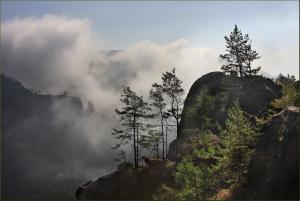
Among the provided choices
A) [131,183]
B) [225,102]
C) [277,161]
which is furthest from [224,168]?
[225,102]

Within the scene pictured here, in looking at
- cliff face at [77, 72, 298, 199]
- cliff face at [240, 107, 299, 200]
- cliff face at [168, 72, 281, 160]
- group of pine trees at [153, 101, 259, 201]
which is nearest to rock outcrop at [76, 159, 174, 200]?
cliff face at [77, 72, 298, 199]

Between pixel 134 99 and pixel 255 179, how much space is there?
31.6 meters

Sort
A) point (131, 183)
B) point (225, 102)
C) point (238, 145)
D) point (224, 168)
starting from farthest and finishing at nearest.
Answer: point (225, 102) → point (131, 183) → point (224, 168) → point (238, 145)

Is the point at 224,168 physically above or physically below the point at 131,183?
above

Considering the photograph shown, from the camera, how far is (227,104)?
69062 millimetres

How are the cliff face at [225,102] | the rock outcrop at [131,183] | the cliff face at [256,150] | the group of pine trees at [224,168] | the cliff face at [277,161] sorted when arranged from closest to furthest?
1. the cliff face at [277,161]
2. the cliff face at [256,150]
3. the group of pine trees at [224,168]
4. the rock outcrop at [131,183]
5. the cliff face at [225,102]

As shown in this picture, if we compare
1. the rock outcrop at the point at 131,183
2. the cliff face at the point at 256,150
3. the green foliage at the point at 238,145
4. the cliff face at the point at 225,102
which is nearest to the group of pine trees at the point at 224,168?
the green foliage at the point at 238,145

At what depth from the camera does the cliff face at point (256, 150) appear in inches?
1246

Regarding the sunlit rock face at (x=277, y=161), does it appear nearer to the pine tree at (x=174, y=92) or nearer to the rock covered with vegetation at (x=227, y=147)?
the rock covered with vegetation at (x=227, y=147)

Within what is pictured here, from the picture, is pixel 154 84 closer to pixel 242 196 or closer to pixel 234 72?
pixel 234 72

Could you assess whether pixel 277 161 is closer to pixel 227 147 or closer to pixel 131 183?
pixel 227 147

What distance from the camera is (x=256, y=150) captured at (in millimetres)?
37594

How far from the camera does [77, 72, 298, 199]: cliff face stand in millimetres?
31656

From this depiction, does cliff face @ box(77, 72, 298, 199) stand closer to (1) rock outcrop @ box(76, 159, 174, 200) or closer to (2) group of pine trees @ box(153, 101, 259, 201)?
(1) rock outcrop @ box(76, 159, 174, 200)
